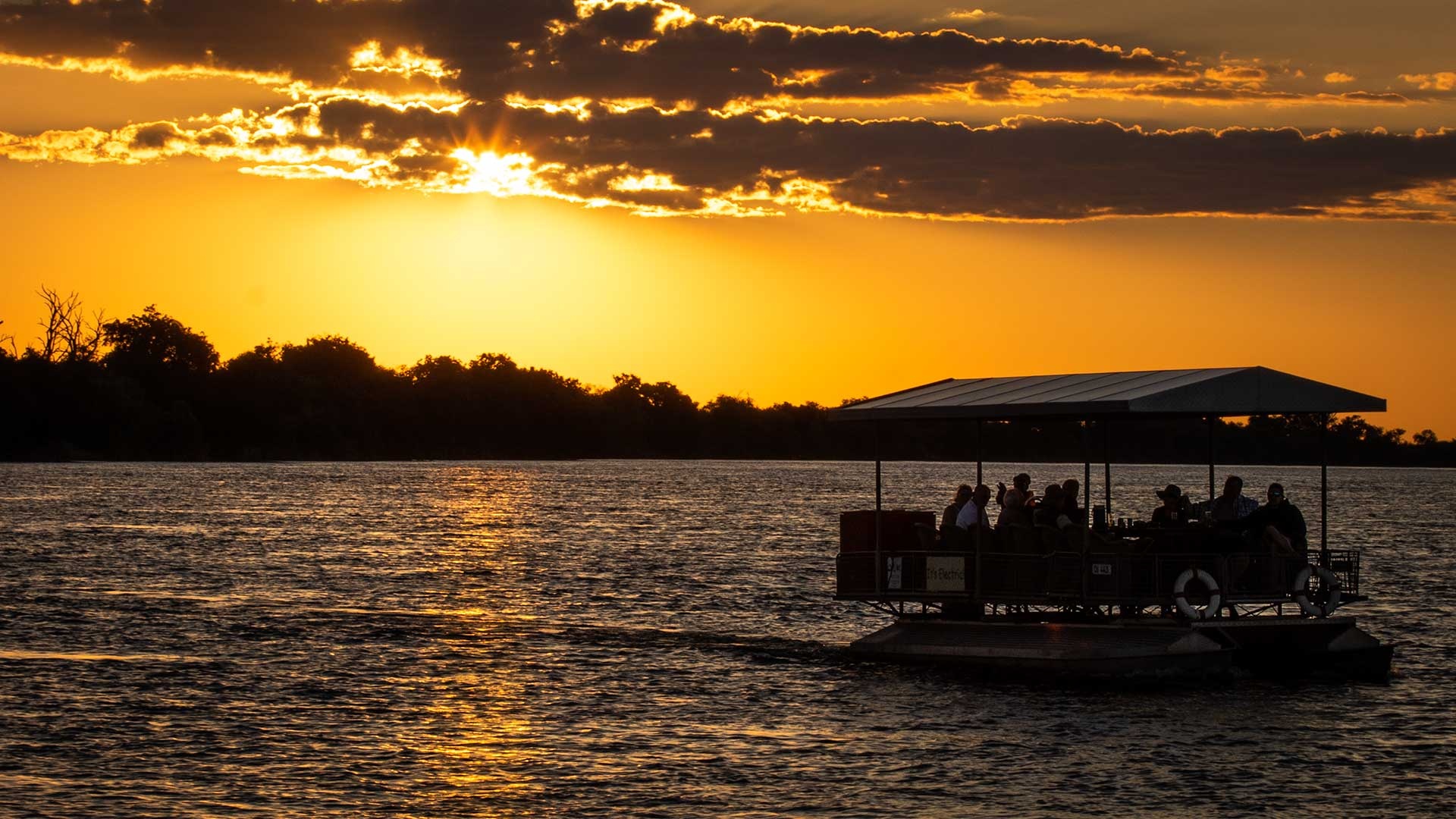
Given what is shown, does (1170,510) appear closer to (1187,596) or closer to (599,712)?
(1187,596)

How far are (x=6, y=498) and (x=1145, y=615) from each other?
81429 millimetres

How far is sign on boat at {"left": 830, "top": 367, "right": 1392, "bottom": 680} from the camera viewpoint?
78.1 ft

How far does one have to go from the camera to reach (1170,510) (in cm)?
2588

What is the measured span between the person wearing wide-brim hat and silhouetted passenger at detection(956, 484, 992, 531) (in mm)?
2523

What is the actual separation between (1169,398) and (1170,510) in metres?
2.83

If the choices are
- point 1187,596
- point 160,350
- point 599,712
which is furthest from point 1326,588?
point 160,350

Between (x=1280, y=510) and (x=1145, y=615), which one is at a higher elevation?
(x=1280, y=510)

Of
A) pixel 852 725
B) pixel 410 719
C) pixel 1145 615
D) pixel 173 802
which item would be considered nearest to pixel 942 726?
pixel 852 725

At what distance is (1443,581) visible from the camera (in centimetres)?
5256

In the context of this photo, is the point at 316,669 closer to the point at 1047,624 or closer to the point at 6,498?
the point at 1047,624

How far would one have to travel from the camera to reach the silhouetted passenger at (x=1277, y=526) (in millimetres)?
24594

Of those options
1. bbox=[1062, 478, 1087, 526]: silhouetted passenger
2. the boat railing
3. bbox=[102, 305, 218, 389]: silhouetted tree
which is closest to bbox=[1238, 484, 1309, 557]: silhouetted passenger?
the boat railing

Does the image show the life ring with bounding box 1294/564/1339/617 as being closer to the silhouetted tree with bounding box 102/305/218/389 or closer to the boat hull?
the boat hull

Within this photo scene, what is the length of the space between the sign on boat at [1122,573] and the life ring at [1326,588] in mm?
25
